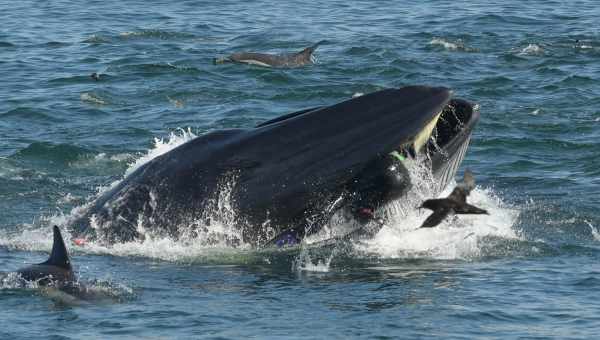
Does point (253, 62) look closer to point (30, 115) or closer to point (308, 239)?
point (30, 115)

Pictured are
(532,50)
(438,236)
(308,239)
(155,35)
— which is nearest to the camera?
(308,239)

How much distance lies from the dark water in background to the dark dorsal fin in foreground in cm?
33

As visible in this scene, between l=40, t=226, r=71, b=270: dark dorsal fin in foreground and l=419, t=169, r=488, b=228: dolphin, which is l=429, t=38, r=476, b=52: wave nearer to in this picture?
l=419, t=169, r=488, b=228: dolphin

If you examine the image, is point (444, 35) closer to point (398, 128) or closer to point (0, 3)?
point (0, 3)

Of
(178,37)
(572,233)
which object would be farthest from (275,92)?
(572,233)

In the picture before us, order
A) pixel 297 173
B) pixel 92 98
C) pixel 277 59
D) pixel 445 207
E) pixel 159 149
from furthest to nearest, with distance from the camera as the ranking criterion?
pixel 277 59, pixel 92 98, pixel 159 149, pixel 445 207, pixel 297 173

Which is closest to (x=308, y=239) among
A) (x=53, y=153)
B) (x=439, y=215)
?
(x=439, y=215)

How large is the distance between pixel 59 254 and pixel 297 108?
45.4 feet

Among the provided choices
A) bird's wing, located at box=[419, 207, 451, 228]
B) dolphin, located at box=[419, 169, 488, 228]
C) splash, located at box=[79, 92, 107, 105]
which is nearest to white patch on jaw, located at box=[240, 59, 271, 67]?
splash, located at box=[79, 92, 107, 105]

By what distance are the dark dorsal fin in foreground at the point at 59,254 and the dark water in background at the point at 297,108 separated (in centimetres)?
33

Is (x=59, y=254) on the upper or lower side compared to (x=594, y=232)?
upper

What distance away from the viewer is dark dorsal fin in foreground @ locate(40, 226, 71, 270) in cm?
1153

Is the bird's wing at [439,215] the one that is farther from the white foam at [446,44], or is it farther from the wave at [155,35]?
the wave at [155,35]

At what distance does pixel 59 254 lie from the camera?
11.6 meters
